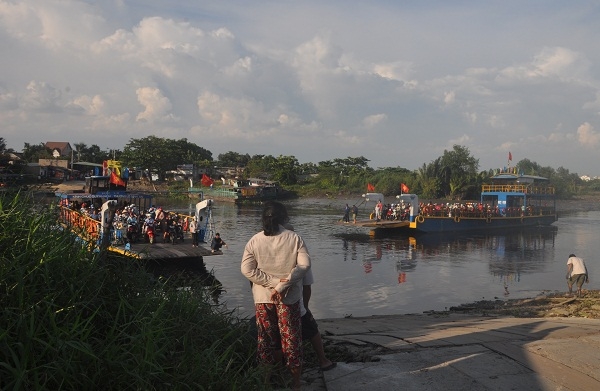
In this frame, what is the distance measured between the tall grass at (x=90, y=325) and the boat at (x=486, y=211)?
2666cm

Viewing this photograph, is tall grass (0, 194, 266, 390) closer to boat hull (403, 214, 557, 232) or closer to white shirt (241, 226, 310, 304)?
white shirt (241, 226, 310, 304)

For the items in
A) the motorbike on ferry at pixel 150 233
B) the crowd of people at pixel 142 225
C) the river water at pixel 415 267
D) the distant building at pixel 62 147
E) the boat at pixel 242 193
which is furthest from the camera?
the distant building at pixel 62 147

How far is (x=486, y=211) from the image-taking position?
36.6 m

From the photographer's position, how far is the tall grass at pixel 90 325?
311 centimetres

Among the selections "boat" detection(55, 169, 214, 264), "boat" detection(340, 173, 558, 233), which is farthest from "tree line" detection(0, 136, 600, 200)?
"boat" detection(55, 169, 214, 264)

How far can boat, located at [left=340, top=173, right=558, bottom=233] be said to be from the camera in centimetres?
3238

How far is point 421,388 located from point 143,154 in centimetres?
7405

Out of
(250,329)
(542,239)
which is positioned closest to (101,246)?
(250,329)

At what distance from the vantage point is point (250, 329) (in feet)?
16.7

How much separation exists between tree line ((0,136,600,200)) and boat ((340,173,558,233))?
22.0 meters

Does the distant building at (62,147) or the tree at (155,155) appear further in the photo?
the distant building at (62,147)

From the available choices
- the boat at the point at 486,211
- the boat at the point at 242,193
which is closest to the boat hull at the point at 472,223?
the boat at the point at 486,211

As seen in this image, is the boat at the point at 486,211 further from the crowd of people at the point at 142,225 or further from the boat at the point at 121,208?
the crowd of people at the point at 142,225

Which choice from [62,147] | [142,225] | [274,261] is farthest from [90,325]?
[62,147]
